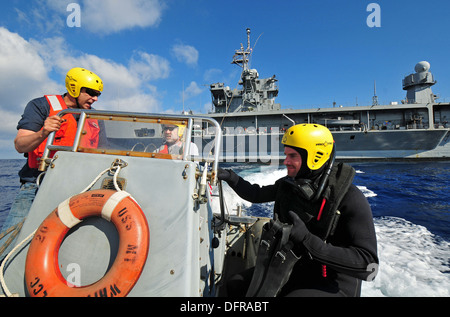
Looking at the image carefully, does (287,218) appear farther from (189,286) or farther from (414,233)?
(414,233)

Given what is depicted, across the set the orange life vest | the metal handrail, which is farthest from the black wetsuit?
the orange life vest

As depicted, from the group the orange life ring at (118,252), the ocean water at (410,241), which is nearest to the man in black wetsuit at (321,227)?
the orange life ring at (118,252)

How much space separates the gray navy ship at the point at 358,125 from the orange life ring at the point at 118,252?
22.5 metres

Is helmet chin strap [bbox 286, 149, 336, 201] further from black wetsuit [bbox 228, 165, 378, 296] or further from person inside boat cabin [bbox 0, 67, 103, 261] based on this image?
person inside boat cabin [bbox 0, 67, 103, 261]

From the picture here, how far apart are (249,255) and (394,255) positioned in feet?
11.5

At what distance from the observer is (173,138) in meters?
1.97

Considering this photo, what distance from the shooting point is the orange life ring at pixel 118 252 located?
1301mm

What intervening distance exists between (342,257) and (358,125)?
94.9 feet

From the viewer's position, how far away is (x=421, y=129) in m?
22.0

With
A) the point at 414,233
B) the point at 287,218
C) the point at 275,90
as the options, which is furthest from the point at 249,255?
the point at 275,90

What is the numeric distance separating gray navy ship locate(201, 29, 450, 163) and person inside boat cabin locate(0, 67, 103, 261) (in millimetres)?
21474

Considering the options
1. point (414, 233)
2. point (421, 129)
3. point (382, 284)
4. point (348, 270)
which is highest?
point (421, 129)

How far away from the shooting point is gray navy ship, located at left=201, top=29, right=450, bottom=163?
75.7 feet

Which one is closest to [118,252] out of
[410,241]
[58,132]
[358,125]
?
[58,132]
